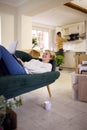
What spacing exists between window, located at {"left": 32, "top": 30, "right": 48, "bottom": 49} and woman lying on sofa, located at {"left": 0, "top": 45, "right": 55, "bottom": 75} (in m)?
4.61

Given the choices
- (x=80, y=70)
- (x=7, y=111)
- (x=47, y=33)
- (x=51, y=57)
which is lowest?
(x=7, y=111)

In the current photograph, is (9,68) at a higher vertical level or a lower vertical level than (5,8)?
lower

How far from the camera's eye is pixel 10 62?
1648 mm

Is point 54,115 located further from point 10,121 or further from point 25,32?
point 25,32

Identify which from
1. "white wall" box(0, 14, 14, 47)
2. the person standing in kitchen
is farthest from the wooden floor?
the person standing in kitchen

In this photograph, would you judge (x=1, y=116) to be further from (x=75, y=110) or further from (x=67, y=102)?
(x=67, y=102)

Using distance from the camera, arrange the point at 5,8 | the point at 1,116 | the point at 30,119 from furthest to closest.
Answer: the point at 5,8, the point at 30,119, the point at 1,116

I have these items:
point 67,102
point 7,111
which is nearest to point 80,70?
point 67,102

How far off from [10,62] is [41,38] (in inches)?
229

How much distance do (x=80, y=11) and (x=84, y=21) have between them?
139 cm

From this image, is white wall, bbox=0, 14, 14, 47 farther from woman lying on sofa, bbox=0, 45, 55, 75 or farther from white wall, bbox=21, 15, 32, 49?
woman lying on sofa, bbox=0, 45, 55, 75

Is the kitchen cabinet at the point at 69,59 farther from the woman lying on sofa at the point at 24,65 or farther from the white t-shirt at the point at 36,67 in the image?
the white t-shirt at the point at 36,67

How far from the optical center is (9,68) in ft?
5.62

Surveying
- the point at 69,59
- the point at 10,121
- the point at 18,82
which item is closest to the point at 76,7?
the point at 69,59
